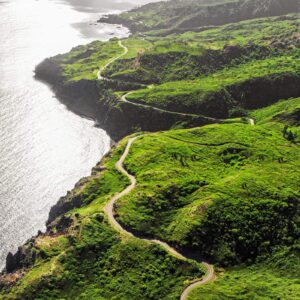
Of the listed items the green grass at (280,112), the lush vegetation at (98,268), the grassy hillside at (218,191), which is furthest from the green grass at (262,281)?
the green grass at (280,112)

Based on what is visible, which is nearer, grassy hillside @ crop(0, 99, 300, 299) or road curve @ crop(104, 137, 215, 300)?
road curve @ crop(104, 137, 215, 300)

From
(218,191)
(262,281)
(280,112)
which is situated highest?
(218,191)

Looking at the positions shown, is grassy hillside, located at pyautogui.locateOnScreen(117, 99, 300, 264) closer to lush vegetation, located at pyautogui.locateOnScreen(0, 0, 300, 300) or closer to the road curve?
lush vegetation, located at pyautogui.locateOnScreen(0, 0, 300, 300)

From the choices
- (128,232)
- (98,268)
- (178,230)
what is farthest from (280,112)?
(98,268)

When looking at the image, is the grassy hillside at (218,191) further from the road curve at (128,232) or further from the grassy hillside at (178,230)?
the road curve at (128,232)

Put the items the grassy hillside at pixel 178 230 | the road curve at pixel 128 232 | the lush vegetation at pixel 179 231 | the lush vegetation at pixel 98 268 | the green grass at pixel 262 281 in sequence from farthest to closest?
the grassy hillside at pixel 178 230 < the lush vegetation at pixel 179 231 < the lush vegetation at pixel 98 268 < the road curve at pixel 128 232 < the green grass at pixel 262 281

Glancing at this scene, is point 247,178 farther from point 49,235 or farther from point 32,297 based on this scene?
point 32,297

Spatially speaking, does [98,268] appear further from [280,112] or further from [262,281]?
[280,112]

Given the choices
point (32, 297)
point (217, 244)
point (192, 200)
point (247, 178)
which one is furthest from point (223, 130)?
point (32, 297)

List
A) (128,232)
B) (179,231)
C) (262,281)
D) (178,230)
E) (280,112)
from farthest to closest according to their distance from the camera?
(280,112), (128,232), (178,230), (179,231), (262,281)

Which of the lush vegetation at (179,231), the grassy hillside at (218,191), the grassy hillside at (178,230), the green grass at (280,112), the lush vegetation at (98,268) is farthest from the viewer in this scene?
the green grass at (280,112)

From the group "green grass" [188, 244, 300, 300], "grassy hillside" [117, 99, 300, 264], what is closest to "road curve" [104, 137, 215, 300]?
"green grass" [188, 244, 300, 300]
